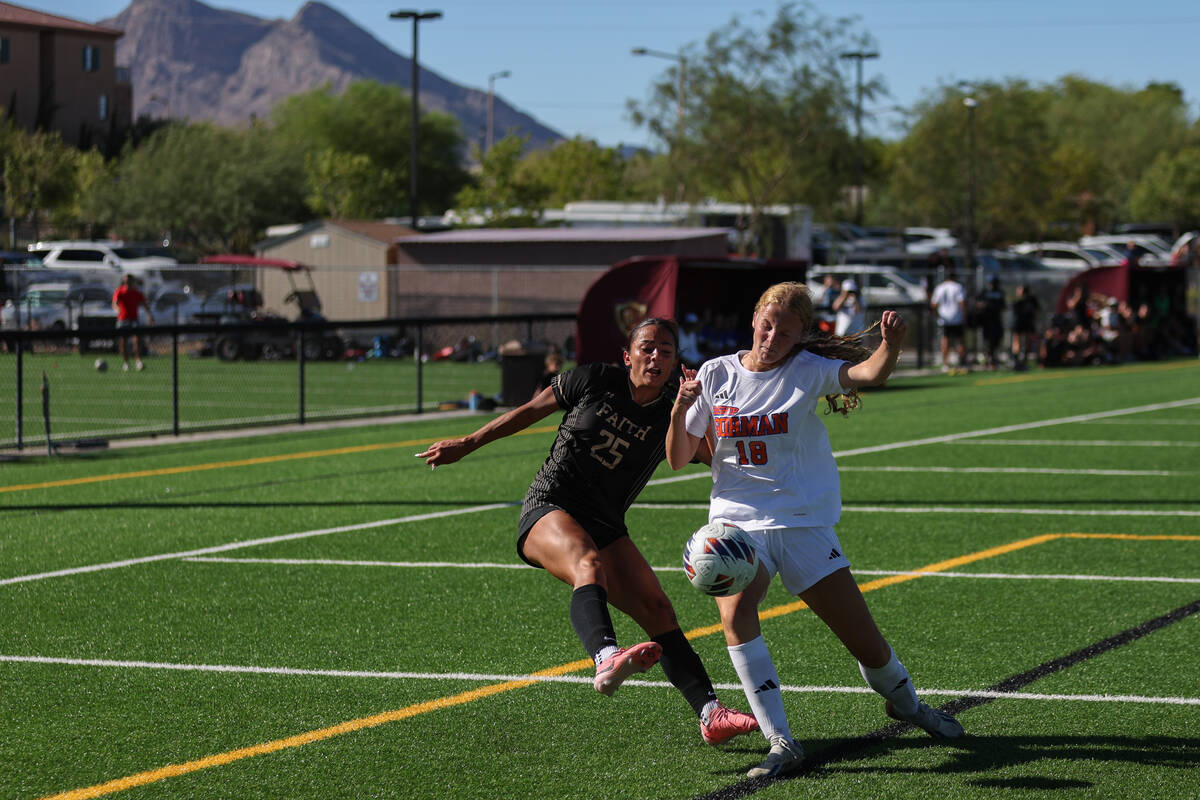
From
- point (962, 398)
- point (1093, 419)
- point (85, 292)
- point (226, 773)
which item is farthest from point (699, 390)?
point (85, 292)

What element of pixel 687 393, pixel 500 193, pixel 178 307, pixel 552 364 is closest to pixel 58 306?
pixel 178 307

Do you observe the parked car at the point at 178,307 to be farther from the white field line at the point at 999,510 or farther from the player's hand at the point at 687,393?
the player's hand at the point at 687,393

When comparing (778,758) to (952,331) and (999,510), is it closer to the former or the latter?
(999,510)

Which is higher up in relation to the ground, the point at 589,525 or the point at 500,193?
the point at 500,193

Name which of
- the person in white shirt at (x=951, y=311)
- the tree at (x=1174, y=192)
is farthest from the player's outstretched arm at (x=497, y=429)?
the tree at (x=1174, y=192)

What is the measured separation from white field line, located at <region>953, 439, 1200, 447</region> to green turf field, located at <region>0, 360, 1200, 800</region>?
2.26m

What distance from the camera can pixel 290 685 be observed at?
6.70 meters

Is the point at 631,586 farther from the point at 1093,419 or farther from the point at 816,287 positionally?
the point at 816,287

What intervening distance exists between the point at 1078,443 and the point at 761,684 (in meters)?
12.7

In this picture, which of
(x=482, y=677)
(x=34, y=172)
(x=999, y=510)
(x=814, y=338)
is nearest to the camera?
(x=814, y=338)

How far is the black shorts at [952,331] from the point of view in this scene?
29547mm

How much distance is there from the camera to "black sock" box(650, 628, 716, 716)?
5.69 meters

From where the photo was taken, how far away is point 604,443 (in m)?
5.85

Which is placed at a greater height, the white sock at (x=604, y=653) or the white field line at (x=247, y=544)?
the white sock at (x=604, y=653)
